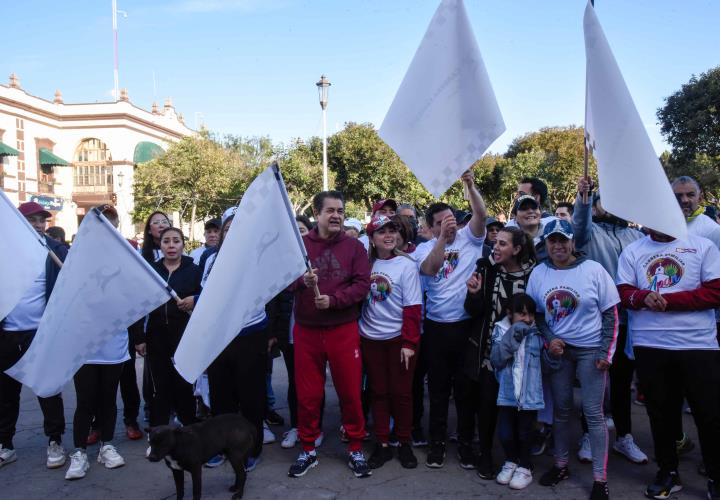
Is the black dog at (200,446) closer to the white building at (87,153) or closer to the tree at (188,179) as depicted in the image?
the tree at (188,179)

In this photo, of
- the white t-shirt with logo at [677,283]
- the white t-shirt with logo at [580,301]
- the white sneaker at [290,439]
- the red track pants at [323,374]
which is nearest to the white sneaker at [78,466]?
the white sneaker at [290,439]

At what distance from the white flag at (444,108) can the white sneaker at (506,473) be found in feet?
7.13

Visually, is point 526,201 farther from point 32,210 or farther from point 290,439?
point 32,210

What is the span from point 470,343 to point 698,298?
1646mm

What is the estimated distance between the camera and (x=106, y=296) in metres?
4.25

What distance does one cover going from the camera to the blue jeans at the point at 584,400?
4.11 metres

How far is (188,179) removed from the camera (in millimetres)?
34375

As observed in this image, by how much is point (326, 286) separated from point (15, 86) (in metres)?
42.2

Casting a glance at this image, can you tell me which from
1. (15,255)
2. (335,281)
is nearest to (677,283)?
(335,281)

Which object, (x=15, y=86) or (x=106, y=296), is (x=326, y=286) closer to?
(x=106, y=296)

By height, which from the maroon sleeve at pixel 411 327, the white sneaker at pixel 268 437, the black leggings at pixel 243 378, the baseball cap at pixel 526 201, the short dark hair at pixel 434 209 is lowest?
the white sneaker at pixel 268 437

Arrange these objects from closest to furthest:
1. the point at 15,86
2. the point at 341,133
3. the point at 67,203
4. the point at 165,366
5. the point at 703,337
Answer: the point at 703,337
the point at 165,366
the point at 341,133
the point at 15,86
the point at 67,203

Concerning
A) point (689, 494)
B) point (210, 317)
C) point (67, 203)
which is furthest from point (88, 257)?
point (67, 203)

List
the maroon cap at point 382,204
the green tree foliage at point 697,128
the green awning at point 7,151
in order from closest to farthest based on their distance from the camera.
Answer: the maroon cap at point 382,204
the green tree foliage at point 697,128
the green awning at point 7,151
